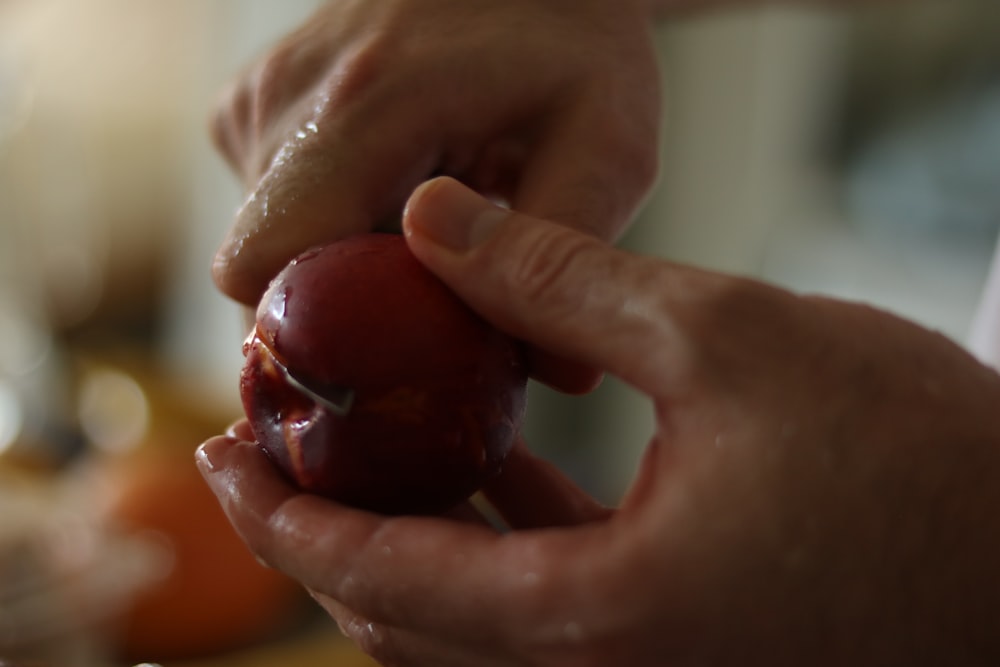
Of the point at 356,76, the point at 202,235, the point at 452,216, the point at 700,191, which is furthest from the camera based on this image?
the point at 202,235

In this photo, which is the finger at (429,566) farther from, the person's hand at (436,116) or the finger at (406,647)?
the person's hand at (436,116)

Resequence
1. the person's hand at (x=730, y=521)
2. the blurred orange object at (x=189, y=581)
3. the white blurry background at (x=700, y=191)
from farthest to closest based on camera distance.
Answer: the white blurry background at (x=700, y=191), the blurred orange object at (x=189, y=581), the person's hand at (x=730, y=521)

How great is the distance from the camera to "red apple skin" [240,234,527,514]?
482mm

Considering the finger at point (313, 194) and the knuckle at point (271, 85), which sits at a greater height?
the knuckle at point (271, 85)

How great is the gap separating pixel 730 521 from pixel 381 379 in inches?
7.6

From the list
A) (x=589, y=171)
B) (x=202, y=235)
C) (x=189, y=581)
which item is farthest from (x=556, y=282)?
(x=202, y=235)

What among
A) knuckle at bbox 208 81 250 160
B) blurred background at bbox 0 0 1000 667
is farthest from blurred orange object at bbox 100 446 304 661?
knuckle at bbox 208 81 250 160

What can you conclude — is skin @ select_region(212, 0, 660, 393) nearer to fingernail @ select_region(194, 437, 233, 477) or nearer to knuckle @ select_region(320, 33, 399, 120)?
knuckle @ select_region(320, 33, 399, 120)

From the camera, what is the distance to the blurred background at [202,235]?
1.10m

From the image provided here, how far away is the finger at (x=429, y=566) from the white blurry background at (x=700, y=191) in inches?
45.9

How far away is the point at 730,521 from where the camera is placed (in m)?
0.39

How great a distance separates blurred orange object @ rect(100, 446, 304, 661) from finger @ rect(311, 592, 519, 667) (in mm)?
631

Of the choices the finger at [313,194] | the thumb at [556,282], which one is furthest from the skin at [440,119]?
the thumb at [556,282]

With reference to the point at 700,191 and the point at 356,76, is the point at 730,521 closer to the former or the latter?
the point at 356,76
